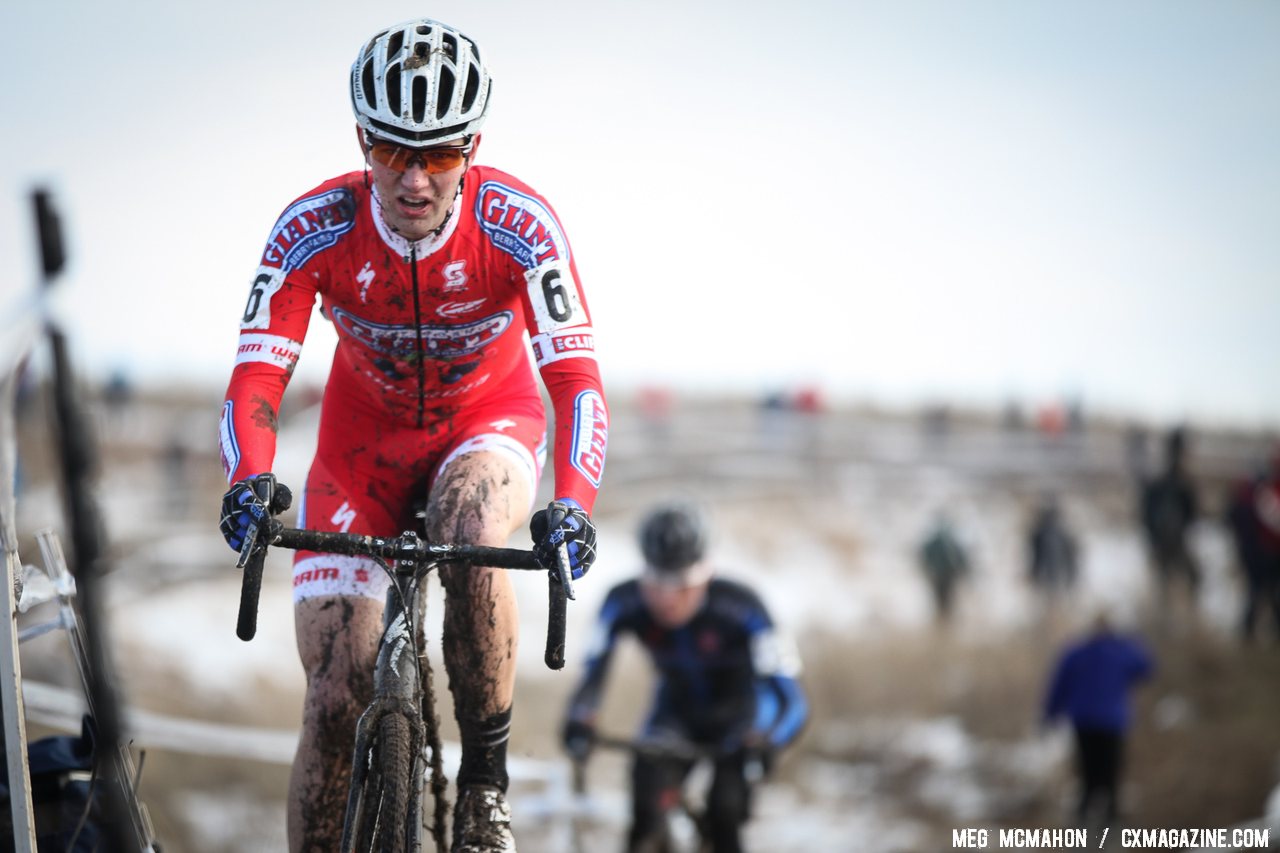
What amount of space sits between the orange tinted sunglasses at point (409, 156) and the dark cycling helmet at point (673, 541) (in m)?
4.07

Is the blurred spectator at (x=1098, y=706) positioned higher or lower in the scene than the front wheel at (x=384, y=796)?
lower

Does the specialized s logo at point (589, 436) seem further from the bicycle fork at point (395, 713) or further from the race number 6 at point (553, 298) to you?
the bicycle fork at point (395, 713)

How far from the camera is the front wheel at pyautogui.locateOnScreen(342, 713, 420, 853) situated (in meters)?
3.15

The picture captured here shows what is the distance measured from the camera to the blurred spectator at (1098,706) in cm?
1095

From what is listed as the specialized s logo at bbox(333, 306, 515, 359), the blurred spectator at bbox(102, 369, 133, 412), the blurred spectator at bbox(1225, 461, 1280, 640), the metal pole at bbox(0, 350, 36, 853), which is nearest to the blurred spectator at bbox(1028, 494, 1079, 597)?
the blurred spectator at bbox(1225, 461, 1280, 640)

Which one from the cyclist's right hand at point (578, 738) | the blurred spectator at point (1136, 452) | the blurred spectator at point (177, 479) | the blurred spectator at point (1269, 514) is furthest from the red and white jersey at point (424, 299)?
the blurred spectator at point (1136, 452)

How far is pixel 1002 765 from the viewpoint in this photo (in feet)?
52.2

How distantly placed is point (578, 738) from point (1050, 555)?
507 inches

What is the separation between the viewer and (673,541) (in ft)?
24.4

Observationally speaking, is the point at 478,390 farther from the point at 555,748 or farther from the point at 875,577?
the point at 875,577

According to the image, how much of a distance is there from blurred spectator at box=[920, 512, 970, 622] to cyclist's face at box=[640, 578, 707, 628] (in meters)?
11.4

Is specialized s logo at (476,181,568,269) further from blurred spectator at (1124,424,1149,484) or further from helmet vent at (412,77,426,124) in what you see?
blurred spectator at (1124,424,1149,484)

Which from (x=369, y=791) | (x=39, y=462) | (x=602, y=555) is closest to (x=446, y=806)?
(x=369, y=791)

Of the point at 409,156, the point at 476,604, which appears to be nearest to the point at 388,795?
the point at 476,604
